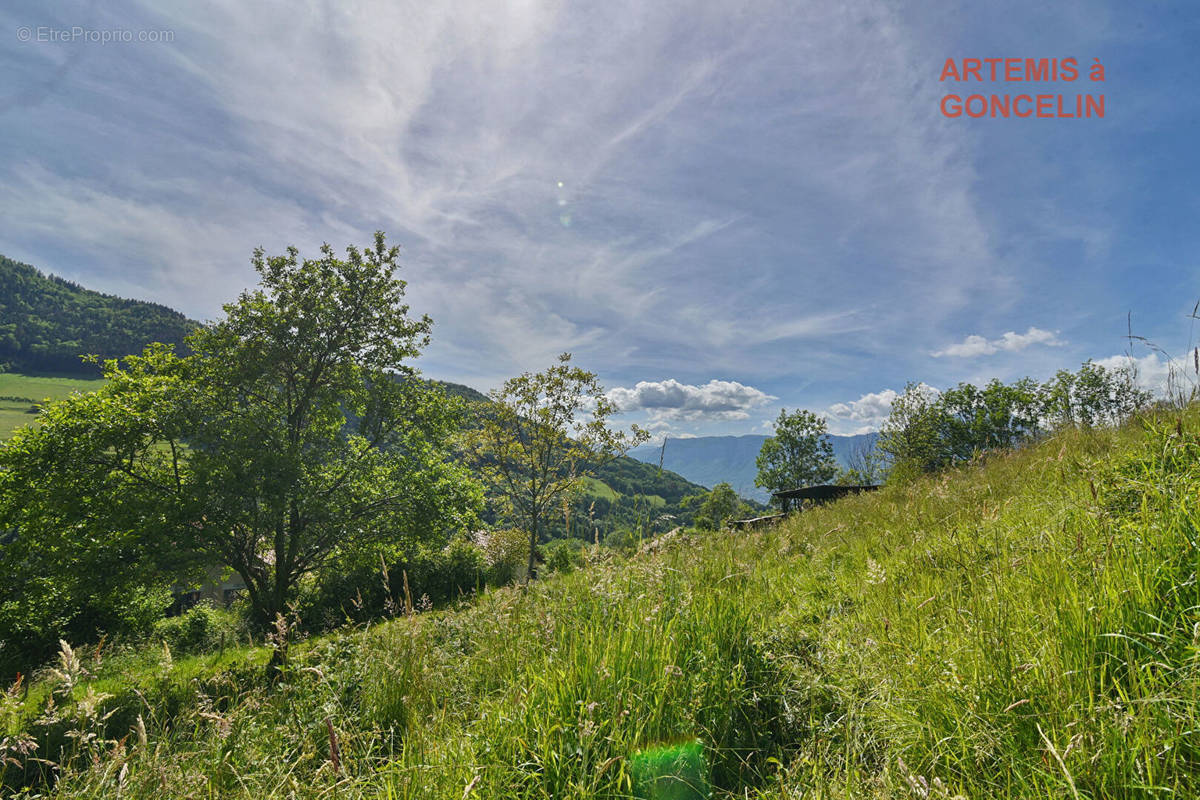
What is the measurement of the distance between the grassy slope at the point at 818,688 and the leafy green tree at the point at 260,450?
13.2 meters

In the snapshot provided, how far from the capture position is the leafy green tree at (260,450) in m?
13.7

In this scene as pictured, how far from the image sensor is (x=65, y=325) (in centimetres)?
15712

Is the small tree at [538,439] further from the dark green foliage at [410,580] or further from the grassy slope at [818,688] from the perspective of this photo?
the grassy slope at [818,688]

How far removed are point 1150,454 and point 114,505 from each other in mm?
22064

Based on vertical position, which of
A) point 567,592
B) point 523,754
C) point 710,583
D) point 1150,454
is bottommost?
point 523,754

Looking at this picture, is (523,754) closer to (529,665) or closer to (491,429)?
(529,665)

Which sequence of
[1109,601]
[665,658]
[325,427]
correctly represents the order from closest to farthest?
[1109,601] < [665,658] < [325,427]

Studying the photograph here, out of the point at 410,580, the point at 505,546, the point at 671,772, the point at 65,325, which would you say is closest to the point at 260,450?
the point at 410,580

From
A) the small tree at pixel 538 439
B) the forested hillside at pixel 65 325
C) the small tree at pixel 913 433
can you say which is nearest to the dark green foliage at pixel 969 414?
the small tree at pixel 913 433

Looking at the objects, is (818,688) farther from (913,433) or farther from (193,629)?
(913,433)

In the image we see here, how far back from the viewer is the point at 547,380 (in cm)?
2997

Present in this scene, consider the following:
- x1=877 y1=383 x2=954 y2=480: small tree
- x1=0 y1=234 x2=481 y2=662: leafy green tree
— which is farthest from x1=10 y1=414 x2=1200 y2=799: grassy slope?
x1=877 y1=383 x2=954 y2=480: small tree

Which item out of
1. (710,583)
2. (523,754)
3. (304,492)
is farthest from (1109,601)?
(304,492)

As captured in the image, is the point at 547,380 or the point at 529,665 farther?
the point at 547,380
